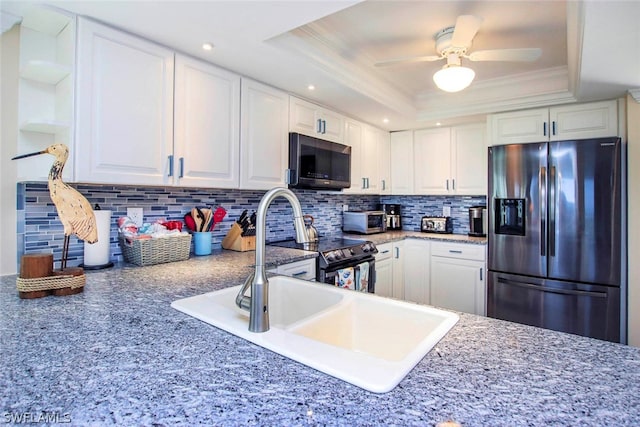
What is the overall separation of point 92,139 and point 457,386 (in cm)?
178

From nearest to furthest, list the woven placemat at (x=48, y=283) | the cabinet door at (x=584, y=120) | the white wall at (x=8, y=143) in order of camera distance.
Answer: the woven placemat at (x=48, y=283), the white wall at (x=8, y=143), the cabinet door at (x=584, y=120)

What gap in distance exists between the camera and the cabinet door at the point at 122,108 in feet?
5.21

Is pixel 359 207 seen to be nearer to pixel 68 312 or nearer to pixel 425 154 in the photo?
pixel 425 154

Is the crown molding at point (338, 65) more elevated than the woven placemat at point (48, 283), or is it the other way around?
the crown molding at point (338, 65)

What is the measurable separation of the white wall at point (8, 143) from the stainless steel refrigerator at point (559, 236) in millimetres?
3272

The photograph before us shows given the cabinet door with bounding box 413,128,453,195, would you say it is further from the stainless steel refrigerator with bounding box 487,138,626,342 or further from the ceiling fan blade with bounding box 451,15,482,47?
the ceiling fan blade with bounding box 451,15,482,47

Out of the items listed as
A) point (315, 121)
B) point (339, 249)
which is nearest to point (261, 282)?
point (339, 249)

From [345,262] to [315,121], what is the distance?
124 cm

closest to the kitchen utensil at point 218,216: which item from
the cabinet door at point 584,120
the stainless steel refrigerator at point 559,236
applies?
the stainless steel refrigerator at point 559,236

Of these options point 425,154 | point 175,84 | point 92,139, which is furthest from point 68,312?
point 425,154

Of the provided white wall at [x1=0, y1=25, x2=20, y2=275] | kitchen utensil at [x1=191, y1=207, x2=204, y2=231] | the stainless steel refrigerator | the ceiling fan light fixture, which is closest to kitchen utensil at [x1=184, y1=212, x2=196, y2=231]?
kitchen utensil at [x1=191, y1=207, x2=204, y2=231]

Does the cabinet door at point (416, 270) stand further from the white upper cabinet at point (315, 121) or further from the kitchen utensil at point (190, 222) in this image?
the kitchen utensil at point (190, 222)

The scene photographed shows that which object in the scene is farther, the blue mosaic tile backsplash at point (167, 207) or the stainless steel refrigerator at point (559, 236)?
the stainless steel refrigerator at point (559, 236)

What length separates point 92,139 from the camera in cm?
161
